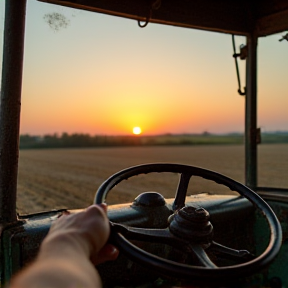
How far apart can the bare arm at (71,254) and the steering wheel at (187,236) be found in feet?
0.43

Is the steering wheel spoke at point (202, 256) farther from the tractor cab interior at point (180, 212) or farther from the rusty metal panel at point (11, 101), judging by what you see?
the rusty metal panel at point (11, 101)

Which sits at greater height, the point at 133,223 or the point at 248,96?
the point at 248,96

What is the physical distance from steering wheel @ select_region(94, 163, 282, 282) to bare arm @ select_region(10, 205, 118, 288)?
0.43 ft

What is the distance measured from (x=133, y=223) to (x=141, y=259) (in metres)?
0.74

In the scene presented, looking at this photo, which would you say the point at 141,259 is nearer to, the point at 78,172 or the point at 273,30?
the point at 273,30

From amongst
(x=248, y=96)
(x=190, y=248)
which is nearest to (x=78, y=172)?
(x=248, y=96)

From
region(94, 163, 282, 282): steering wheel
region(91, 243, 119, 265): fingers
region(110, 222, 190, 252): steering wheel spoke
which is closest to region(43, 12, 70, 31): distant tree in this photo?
region(94, 163, 282, 282): steering wheel

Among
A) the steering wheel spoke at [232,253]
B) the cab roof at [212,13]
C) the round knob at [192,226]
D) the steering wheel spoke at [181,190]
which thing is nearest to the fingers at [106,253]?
→ the round knob at [192,226]

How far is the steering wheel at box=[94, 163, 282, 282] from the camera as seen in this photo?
1.24 meters

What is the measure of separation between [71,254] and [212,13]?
88.2 inches

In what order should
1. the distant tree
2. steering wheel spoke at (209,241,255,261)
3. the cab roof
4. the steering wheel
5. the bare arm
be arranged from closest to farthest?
the bare arm → the steering wheel → steering wheel spoke at (209,241,255,261) → the distant tree → the cab roof

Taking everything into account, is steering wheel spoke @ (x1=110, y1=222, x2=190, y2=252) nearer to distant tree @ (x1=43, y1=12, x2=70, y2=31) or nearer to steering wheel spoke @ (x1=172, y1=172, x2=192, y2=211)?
steering wheel spoke @ (x1=172, y1=172, x2=192, y2=211)

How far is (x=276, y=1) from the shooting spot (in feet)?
9.27

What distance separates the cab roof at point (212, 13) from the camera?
7.91ft
